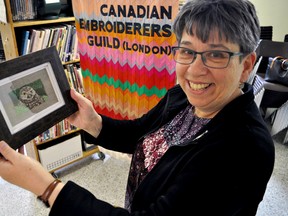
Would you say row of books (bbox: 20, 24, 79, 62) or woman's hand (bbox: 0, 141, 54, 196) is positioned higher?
row of books (bbox: 20, 24, 79, 62)

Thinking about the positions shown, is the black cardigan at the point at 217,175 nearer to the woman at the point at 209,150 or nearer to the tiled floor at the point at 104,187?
the woman at the point at 209,150

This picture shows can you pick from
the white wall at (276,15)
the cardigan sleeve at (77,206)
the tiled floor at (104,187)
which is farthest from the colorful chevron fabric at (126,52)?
the white wall at (276,15)

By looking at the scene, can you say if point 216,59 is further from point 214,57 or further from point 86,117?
point 86,117

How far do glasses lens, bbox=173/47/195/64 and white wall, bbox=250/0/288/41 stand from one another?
3.48 meters

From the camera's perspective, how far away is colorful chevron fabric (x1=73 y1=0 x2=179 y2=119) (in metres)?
1.36

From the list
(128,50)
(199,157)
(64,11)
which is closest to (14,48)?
(64,11)

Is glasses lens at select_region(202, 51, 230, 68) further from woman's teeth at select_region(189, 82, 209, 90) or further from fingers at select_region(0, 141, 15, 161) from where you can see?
fingers at select_region(0, 141, 15, 161)

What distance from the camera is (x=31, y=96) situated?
3.05 ft

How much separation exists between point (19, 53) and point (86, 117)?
1.09 m

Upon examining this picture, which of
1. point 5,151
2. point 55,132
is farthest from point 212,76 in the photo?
point 55,132

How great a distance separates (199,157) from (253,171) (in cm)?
15

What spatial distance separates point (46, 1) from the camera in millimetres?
1760

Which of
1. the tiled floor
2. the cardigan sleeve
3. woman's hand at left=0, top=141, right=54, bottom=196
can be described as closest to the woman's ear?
the cardigan sleeve

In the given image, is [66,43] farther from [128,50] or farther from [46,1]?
[128,50]
